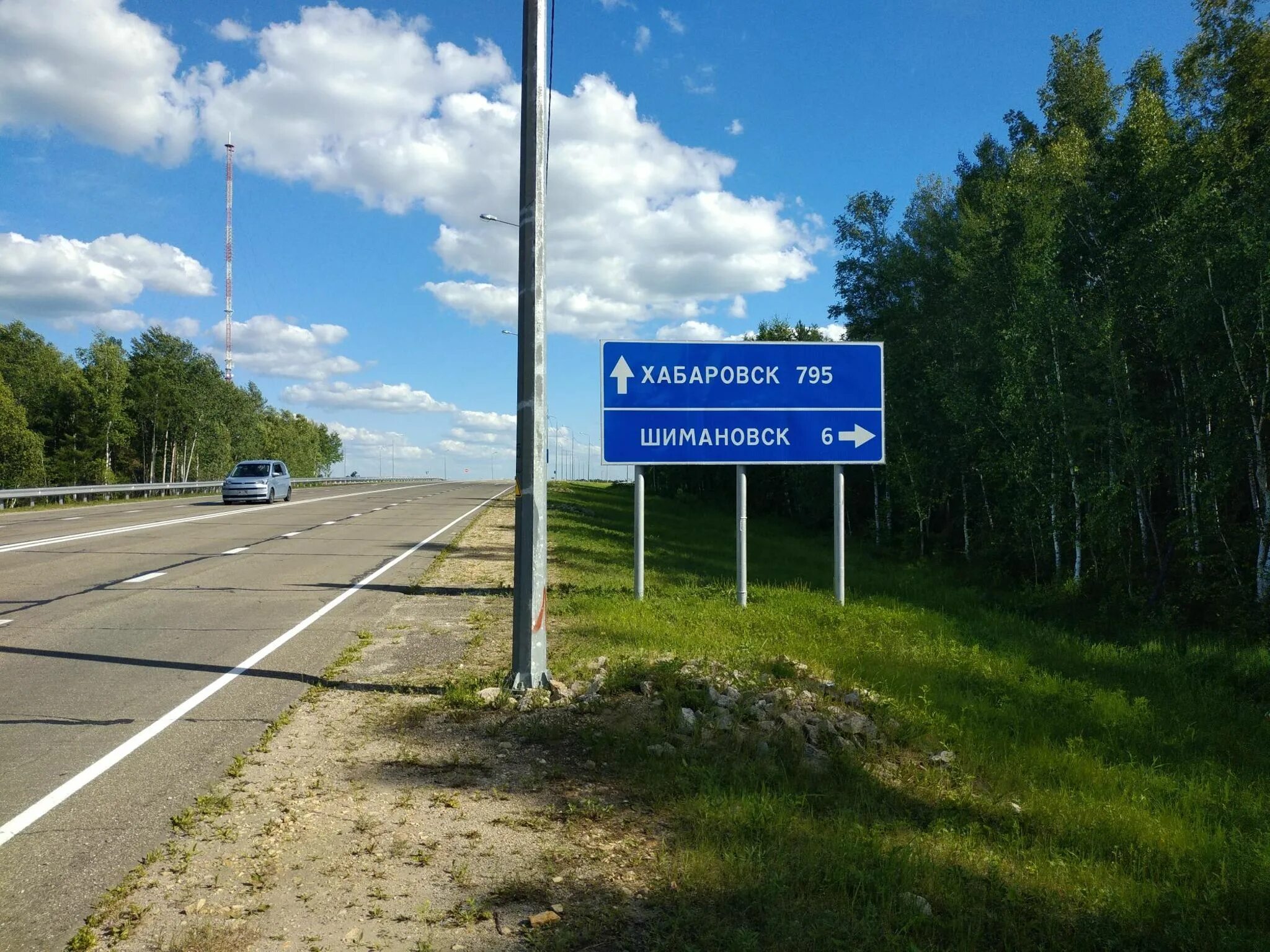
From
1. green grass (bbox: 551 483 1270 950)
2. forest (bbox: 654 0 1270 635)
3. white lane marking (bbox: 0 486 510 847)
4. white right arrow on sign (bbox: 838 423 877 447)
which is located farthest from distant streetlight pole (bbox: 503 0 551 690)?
forest (bbox: 654 0 1270 635)

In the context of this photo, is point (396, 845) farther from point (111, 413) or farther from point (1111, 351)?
point (111, 413)

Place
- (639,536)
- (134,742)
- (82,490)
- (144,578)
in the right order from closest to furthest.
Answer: (134,742)
(639,536)
(144,578)
(82,490)

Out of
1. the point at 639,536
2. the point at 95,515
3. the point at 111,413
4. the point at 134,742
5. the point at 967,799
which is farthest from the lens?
the point at 111,413

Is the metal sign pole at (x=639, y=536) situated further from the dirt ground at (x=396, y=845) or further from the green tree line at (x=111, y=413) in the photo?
the green tree line at (x=111, y=413)

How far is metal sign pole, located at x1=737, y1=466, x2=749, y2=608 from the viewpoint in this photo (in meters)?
14.5

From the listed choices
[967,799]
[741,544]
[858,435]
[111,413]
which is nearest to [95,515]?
[741,544]

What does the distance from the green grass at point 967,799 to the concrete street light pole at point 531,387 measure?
1.05m

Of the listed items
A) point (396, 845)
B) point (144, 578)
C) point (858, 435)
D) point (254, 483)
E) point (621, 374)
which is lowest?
point (396, 845)

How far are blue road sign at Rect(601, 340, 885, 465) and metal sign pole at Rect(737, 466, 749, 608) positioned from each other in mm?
458

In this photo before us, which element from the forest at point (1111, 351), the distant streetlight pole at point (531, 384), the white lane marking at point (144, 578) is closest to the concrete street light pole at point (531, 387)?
the distant streetlight pole at point (531, 384)

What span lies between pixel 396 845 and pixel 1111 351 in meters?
20.6

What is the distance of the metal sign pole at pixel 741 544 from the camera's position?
47.7ft

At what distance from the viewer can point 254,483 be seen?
134ft

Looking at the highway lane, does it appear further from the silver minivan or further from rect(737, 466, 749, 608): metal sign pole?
rect(737, 466, 749, 608): metal sign pole
